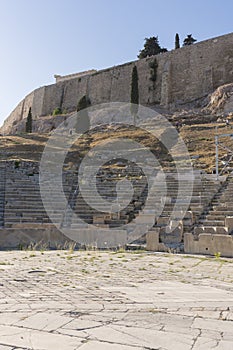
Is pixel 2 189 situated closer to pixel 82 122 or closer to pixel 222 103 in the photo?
pixel 82 122

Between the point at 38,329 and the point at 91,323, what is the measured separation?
17.1 inches

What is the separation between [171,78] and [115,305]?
41.7m

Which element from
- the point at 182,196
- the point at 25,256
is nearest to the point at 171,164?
the point at 182,196

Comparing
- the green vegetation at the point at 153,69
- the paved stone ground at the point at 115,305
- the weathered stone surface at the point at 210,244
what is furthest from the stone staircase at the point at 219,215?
the green vegetation at the point at 153,69

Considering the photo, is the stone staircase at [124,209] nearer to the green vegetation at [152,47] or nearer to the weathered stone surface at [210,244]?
the weathered stone surface at [210,244]

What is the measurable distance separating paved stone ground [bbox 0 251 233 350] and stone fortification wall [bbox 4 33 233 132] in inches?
1419

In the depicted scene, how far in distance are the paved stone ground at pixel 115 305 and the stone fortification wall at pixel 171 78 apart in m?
36.0

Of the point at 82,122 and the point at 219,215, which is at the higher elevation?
the point at 82,122

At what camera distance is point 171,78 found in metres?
43.6

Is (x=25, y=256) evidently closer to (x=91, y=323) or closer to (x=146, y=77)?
(x=91, y=323)

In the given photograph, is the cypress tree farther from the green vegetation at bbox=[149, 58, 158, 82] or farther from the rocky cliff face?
the green vegetation at bbox=[149, 58, 158, 82]

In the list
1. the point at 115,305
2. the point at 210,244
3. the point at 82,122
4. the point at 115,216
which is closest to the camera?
the point at 115,305

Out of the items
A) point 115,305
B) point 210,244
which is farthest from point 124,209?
point 115,305

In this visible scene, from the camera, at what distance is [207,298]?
433cm
